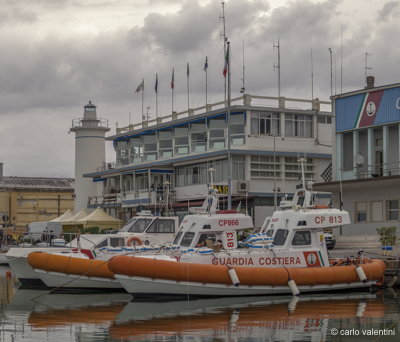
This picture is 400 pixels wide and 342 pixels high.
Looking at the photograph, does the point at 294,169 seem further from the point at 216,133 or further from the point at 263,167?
the point at 216,133

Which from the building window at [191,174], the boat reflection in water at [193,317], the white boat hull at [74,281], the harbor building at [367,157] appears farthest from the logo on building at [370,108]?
the white boat hull at [74,281]

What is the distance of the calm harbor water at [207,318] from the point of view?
23.4m

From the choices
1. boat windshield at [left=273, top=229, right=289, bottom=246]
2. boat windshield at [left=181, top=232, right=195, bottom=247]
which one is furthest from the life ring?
boat windshield at [left=273, top=229, right=289, bottom=246]

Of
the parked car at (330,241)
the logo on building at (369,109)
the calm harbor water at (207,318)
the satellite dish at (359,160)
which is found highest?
the logo on building at (369,109)

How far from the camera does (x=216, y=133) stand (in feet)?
213

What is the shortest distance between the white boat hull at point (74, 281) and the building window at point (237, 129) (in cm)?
3000

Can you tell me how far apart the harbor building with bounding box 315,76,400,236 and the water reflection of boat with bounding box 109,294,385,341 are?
1703 centimetres

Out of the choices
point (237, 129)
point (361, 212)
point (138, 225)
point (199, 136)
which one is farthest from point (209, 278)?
point (199, 136)

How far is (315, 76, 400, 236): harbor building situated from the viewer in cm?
4900

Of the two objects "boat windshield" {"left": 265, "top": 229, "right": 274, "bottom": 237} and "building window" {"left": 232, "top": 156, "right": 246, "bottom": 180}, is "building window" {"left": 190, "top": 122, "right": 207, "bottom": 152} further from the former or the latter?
"boat windshield" {"left": 265, "top": 229, "right": 274, "bottom": 237}

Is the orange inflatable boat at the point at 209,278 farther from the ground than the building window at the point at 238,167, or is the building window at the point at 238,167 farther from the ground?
the building window at the point at 238,167

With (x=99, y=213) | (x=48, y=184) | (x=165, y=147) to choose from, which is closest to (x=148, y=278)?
(x=99, y=213)

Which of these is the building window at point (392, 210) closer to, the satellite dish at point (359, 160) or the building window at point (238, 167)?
the satellite dish at point (359, 160)

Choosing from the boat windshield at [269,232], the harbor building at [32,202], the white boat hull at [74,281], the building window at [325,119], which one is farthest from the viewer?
the harbor building at [32,202]
